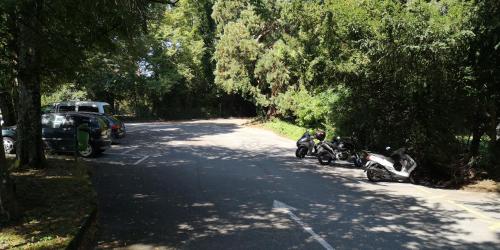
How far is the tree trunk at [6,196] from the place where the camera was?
22.5 ft

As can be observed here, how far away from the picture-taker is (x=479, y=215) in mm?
9562

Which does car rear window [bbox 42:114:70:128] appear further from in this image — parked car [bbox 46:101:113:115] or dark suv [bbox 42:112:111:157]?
parked car [bbox 46:101:113:115]

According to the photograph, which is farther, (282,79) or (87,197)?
(282,79)

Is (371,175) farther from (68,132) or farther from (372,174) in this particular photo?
(68,132)

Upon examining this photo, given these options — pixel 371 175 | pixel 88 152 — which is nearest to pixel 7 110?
pixel 88 152

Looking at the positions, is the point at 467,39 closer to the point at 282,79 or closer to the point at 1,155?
the point at 1,155

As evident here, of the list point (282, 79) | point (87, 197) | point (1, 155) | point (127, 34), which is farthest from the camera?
point (282, 79)

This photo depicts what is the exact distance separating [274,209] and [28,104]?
23.3 ft

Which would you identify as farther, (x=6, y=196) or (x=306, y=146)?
(x=306, y=146)

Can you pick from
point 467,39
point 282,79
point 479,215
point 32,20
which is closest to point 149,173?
point 32,20

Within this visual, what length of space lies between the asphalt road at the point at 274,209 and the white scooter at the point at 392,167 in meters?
0.37

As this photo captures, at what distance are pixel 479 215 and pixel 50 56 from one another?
1018cm

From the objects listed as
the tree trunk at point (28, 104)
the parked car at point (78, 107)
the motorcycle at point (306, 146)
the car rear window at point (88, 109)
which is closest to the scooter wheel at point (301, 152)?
the motorcycle at point (306, 146)

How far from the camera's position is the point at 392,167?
13305mm
